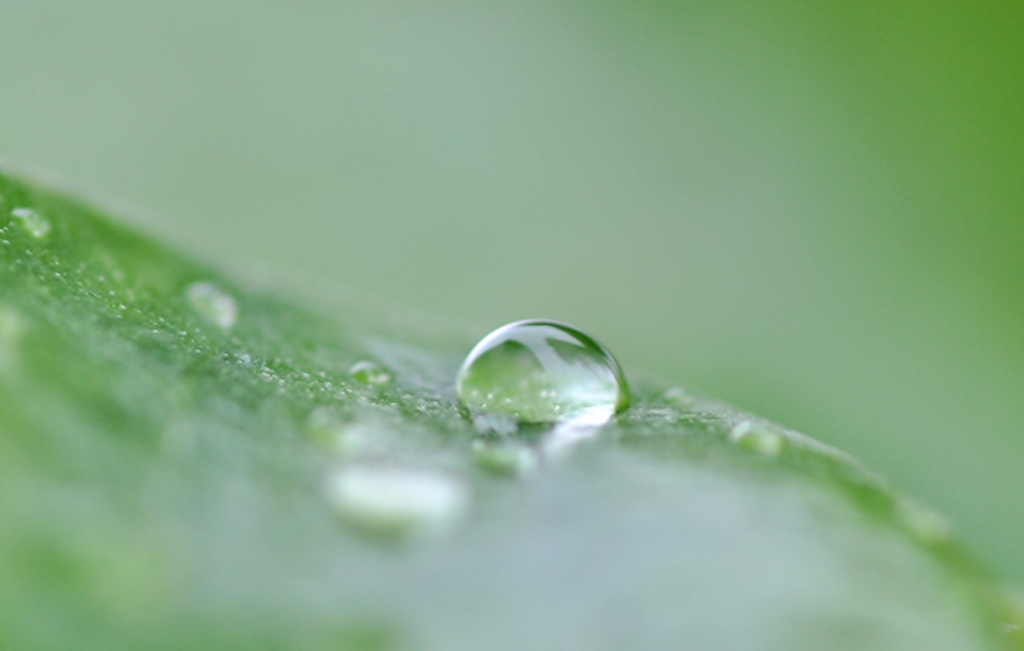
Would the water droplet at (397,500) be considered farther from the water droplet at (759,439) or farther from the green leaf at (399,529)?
the water droplet at (759,439)

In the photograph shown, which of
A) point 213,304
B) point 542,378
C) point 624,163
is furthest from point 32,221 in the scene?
point 624,163

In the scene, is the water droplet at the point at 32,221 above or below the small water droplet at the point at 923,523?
above

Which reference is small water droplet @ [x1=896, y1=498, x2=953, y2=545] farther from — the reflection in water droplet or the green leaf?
the reflection in water droplet

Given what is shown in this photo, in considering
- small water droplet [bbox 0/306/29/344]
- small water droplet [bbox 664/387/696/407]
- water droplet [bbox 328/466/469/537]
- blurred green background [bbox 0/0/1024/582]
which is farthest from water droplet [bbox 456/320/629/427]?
blurred green background [bbox 0/0/1024/582]

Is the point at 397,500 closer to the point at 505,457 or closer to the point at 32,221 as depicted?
the point at 505,457

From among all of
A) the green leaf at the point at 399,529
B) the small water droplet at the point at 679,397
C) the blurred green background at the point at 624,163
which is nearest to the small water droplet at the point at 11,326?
the green leaf at the point at 399,529
